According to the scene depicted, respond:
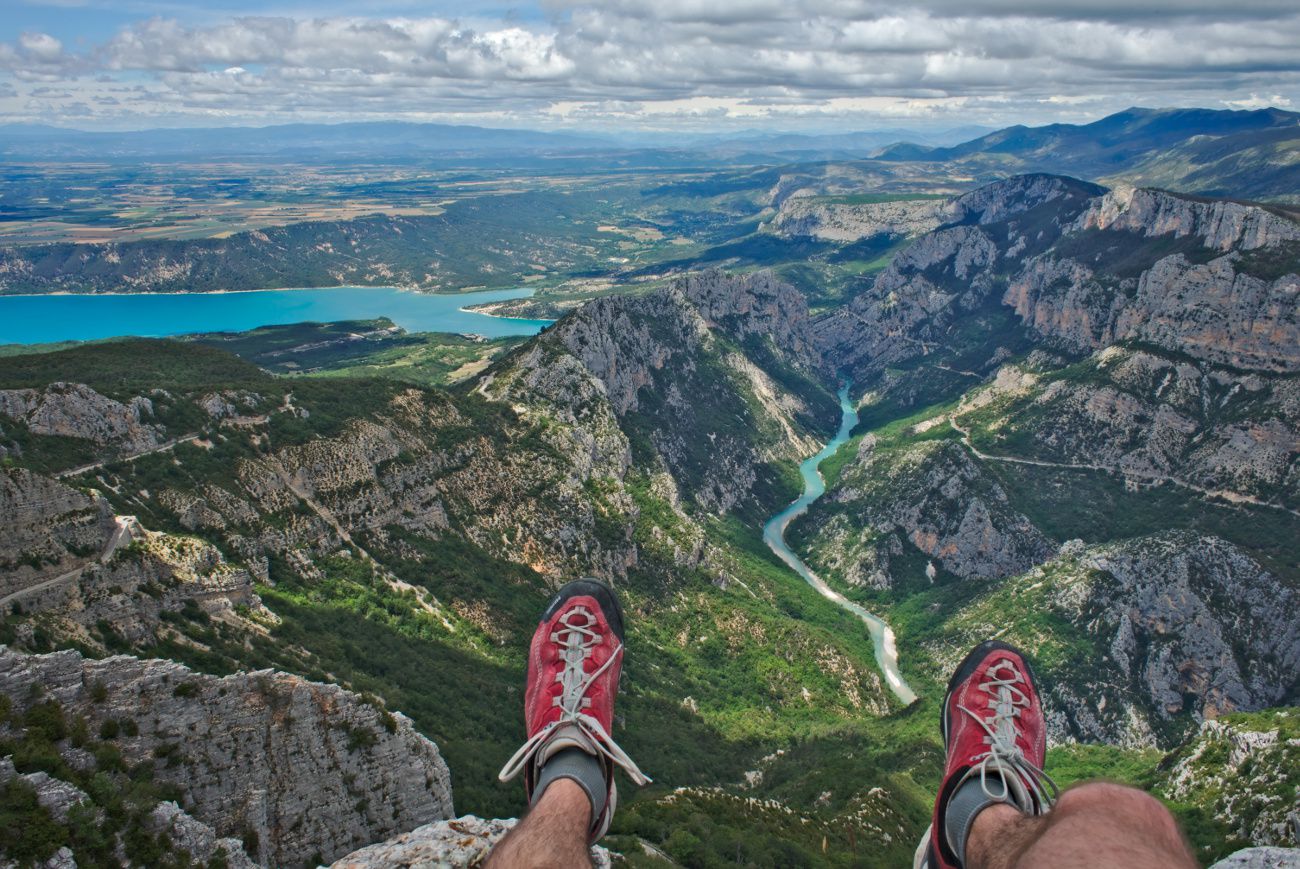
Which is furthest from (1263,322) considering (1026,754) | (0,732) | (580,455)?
(0,732)

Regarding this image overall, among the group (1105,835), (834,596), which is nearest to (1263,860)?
(1105,835)

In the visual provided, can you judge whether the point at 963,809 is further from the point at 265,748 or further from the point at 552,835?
the point at 265,748

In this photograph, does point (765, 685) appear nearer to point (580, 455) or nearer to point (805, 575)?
point (580, 455)

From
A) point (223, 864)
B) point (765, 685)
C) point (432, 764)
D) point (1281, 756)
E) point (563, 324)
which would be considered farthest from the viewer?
point (563, 324)

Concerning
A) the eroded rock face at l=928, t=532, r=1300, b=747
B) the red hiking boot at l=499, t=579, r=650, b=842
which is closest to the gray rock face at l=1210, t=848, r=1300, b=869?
the red hiking boot at l=499, t=579, r=650, b=842

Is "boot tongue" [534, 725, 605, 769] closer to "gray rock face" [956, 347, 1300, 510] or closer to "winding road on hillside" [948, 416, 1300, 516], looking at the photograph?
"winding road on hillside" [948, 416, 1300, 516]
